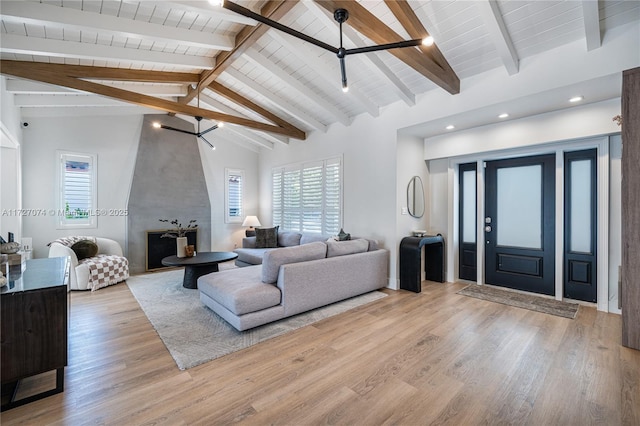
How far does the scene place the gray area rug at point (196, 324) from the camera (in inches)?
103

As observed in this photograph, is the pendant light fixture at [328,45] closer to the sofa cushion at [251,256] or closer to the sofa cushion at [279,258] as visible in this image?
the sofa cushion at [279,258]

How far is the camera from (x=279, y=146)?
7094 millimetres

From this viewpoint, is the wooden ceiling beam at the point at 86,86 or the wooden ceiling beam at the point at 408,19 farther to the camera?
the wooden ceiling beam at the point at 86,86

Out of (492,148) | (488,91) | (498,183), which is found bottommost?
(498,183)

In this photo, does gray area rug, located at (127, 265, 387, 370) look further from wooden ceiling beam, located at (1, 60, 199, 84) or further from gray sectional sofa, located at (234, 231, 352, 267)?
wooden ceiling beam, located at (1, 60, 199, 84)

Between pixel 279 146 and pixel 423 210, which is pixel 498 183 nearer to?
pixel 423 210

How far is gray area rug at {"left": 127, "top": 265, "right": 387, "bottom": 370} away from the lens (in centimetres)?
261

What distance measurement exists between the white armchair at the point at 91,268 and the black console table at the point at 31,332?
2741 millimetres

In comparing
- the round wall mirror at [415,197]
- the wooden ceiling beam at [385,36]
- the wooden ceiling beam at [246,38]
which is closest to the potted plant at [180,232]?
the wooden ceiling beam at [246,38]

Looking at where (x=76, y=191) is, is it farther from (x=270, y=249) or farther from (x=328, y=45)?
(x=328, y=45)

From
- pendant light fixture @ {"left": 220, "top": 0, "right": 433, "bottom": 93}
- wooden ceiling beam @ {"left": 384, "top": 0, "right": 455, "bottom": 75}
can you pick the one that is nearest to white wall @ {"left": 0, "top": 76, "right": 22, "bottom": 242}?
pendant light fixture @ {"left": 220, "top": 0, "right": 433, "bottom": 93}

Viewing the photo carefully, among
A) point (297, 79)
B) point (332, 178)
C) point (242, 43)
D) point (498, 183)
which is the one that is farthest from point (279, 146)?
point (498, 183)

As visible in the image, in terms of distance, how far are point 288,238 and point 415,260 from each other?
2885mm

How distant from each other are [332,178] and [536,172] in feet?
10.9
